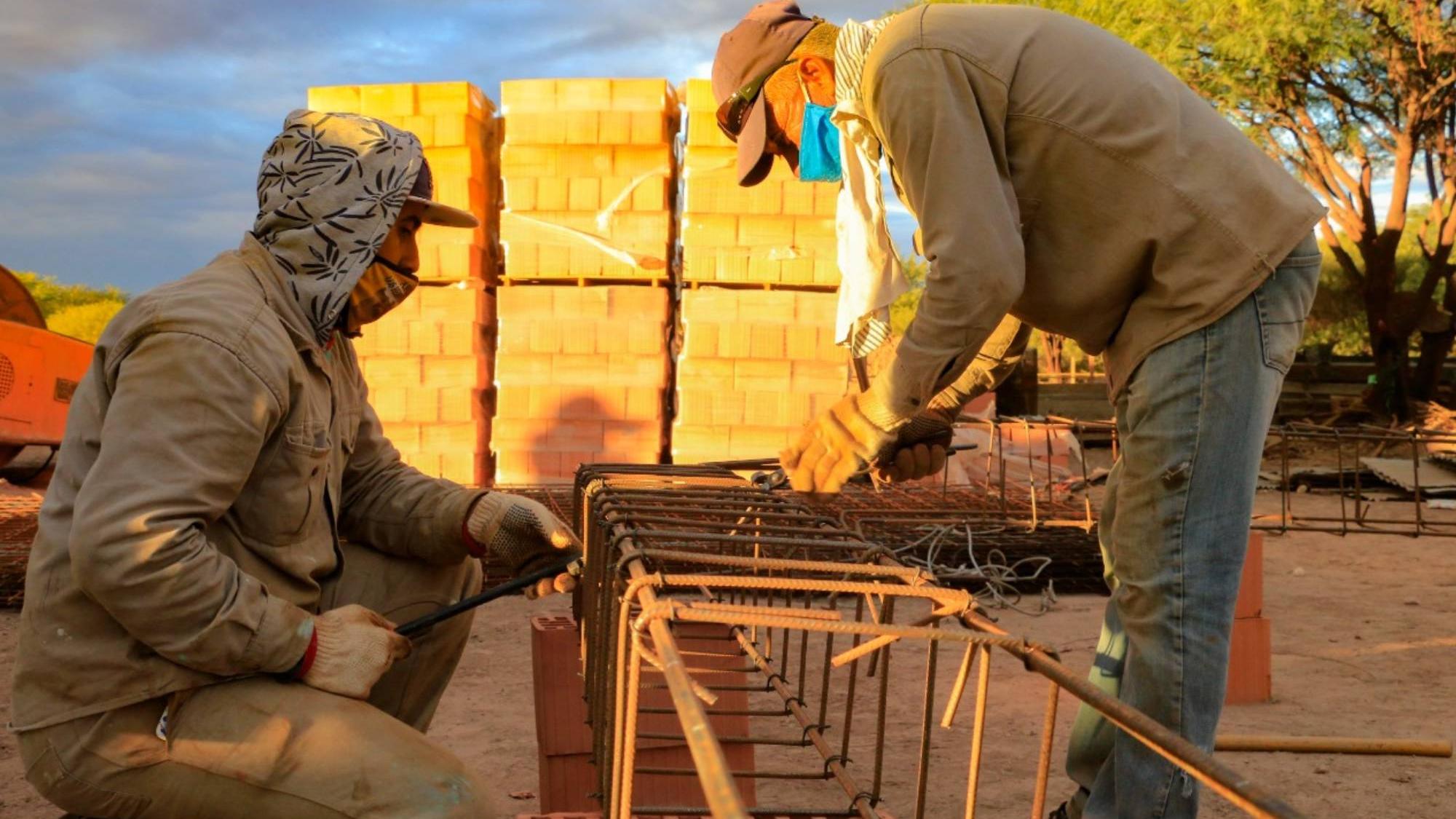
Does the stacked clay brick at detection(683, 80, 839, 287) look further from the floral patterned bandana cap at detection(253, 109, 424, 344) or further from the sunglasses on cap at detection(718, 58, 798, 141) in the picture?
the floral patterned bandana cap at detection(253, 109, 424, 344)

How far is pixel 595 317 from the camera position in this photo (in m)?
8.18

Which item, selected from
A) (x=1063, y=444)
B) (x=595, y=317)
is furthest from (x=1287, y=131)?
(x=595, y=317)

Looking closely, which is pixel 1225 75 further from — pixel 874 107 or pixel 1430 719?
pixel 874 107

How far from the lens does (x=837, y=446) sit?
2383 millimetres

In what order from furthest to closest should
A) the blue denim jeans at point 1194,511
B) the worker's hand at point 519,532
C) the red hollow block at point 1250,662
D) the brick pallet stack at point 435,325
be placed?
the brick pallet stack at point 435,325, the red hollow block at point 1250,662, the worker's hand at point 519,532, the blue denim jeans at point 1194,511

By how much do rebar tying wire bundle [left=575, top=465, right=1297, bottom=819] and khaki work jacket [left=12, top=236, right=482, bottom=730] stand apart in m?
0.64

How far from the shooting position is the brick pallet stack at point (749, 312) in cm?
788

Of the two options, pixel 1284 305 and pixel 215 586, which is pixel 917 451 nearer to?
pixel 1284 305

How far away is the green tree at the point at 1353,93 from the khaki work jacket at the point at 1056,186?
14.3m

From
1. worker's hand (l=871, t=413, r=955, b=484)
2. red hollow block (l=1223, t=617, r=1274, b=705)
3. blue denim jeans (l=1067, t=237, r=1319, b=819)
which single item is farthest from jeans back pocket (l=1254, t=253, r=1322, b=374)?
red hollow block (l=1223, t=617, r=1274, b=705)

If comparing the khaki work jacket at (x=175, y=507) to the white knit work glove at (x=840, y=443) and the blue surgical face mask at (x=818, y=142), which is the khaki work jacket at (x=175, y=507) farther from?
the blue surgical face mask at (x=818, y=142)

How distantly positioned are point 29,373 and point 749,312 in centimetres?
544

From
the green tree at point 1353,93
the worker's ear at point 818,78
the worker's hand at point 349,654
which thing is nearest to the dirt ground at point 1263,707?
the worker's hand at point 349,654

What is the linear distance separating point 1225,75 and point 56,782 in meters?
16.5
